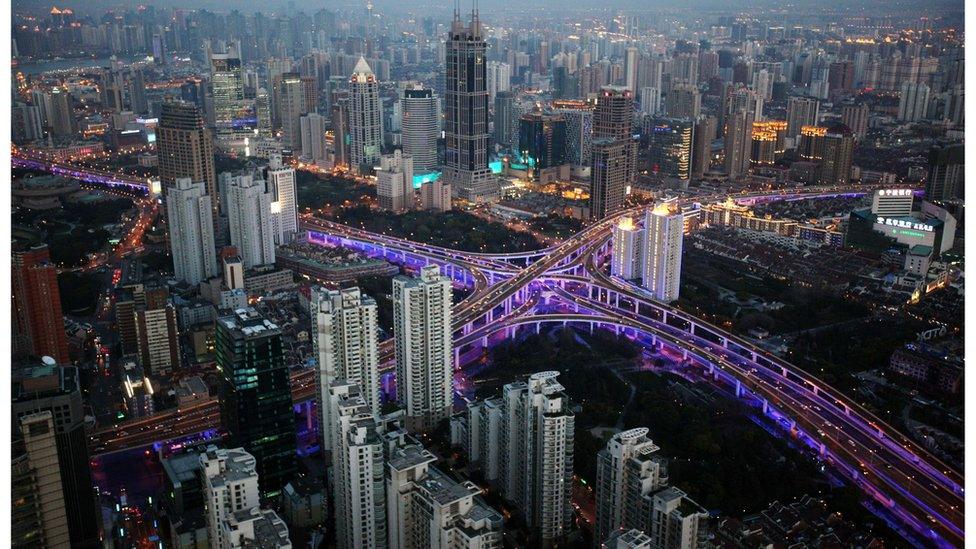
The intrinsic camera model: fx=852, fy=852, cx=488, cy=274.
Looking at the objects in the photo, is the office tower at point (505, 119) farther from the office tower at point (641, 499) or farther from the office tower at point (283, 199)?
the office tower at point (641, 499)

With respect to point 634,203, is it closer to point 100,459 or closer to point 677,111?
point 677,111

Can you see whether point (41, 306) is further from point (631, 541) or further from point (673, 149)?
point (673, 149)

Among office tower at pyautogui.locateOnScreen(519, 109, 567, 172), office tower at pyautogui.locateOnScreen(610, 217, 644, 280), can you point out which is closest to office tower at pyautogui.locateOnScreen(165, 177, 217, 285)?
office tower at pyautogui.locateOnScreen(610, 217, 644, 280)

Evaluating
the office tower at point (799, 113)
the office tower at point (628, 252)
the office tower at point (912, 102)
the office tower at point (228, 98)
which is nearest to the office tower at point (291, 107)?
the office tower at point (228, 98)

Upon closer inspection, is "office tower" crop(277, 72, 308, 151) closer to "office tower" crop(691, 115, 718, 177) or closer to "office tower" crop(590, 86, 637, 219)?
"office tower" crop(590, 86, 637, 219)

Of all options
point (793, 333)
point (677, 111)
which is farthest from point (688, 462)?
point (677, 111)

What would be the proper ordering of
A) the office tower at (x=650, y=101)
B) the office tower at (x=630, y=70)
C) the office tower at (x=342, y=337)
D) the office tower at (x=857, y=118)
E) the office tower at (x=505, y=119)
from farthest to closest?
→ the office tower at (x=650, y=101) < the office tower at (x=505, y=119) < the office tower at (x=630, y=70) < the office tower at (x=857, y=118) < the office tower at (x=342, y=337)
